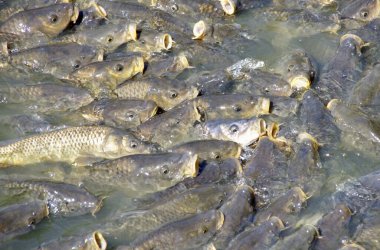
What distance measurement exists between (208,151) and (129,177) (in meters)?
0.80

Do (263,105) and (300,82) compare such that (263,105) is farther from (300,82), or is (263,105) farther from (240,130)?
(300,82)

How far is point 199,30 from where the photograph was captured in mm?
8359

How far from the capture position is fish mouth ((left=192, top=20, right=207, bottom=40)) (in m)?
8.34

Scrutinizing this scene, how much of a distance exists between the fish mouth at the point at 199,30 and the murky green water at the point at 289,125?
0.47 m

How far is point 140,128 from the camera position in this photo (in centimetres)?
690

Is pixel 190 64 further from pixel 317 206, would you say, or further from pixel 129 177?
pixel 317 206

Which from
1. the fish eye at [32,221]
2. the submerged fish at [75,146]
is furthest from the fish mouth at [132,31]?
the fish eye at [32,221]

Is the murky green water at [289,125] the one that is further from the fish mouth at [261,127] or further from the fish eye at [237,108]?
the fish eye at [237,108]

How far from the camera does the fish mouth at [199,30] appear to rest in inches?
328

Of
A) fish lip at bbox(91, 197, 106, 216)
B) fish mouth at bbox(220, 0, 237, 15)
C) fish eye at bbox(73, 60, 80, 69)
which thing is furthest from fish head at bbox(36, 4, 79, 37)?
fish lip at bbox(91, 197, 106, 216)

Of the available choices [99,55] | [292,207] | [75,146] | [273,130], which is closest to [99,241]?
[75,146]

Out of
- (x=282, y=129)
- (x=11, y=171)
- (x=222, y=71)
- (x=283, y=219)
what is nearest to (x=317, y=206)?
(x=283, y=219)

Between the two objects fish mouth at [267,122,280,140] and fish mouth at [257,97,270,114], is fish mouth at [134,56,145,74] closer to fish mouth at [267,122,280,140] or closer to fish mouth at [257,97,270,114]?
fish mouth at [257,97,270,114]

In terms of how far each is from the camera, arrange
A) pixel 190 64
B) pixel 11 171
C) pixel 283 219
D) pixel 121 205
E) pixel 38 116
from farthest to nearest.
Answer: pixel 190 64
pixel 38 116
pixel 11 171
pixel 121 205
pixel 283 219
